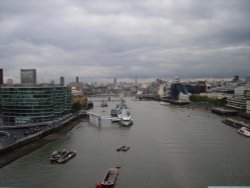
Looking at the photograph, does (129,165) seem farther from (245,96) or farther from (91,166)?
(245,96)

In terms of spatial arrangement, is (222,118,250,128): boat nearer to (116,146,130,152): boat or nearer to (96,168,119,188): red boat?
(116,146,130,152): boat

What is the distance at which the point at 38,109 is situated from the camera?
17172mm

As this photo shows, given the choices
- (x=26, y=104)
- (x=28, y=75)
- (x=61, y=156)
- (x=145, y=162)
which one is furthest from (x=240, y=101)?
(x=28, y=75)

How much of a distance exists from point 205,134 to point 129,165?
590 cm

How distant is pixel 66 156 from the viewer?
33.0 ft

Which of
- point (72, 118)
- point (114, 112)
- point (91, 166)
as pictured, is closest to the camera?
point (91, 166)

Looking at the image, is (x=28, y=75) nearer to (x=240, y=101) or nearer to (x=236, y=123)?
(x=240, y=101)

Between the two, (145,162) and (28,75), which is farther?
(28,75)

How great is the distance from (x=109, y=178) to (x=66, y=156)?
8.74 ft

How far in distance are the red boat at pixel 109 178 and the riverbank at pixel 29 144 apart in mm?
2993

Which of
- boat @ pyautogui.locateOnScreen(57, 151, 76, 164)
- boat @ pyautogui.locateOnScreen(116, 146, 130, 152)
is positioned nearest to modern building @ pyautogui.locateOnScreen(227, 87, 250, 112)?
boat @ pyautogui.locateOnScreen(116, 146, 130, 152)

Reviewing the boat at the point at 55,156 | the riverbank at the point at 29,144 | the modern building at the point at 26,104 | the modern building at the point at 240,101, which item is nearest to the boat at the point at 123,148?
the boat at the point at 55,156

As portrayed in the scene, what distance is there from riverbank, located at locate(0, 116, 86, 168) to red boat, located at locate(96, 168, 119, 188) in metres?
2.99

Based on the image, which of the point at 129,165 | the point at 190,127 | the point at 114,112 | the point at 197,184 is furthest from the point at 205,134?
the point at 114,112
